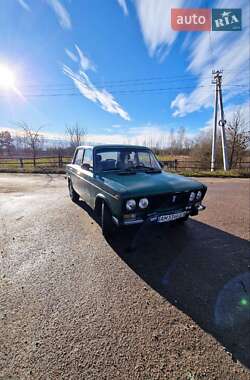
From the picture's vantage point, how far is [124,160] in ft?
15.0

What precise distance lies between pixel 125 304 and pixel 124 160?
119 inches

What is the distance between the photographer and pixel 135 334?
1929mm

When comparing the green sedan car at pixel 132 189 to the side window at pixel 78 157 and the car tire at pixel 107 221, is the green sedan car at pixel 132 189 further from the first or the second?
the side window at pixel 78 157

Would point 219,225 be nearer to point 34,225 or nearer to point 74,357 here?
point 74,357

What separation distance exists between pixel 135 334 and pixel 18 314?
129 centimetres

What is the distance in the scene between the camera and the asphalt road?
166cm

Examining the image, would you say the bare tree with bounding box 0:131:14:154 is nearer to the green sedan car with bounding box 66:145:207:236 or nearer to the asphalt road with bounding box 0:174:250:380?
the green sedan car with bounding box 66:145:207:236

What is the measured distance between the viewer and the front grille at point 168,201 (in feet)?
10.8

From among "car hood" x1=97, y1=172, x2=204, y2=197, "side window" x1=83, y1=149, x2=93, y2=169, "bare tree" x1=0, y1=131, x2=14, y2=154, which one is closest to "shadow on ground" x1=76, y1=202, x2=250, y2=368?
"car hood" x1=97, y1=172, x2=204, y2=197

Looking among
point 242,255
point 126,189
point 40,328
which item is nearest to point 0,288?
point 40,328

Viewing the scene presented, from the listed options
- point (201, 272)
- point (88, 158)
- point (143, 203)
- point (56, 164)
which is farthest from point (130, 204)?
point (56, 164)

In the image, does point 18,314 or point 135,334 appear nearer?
point 135,334

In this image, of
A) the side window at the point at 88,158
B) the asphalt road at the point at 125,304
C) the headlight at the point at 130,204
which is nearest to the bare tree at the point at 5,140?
the side window at the point at 88,158

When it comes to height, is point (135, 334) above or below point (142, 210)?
below
